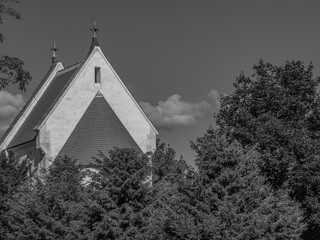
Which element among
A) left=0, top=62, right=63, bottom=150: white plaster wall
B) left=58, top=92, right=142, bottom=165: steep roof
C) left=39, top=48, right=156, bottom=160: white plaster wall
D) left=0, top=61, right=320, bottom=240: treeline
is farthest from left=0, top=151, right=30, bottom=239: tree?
left=0, top=62, right=63, bottom=150: white plaster wall

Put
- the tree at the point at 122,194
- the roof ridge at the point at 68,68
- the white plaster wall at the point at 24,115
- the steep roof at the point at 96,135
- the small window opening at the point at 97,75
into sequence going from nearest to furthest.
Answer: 1. the tree at the point at 122,194
2. the steep roof at the point at 96,135
3. the small window opening at the point at 97,75
4. the roof ridge at the point at 68,68
5. the white plaster wall at the point at 24,115

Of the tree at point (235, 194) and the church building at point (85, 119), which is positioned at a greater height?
the church building at point (85, 119)

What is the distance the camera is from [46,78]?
49094 mm

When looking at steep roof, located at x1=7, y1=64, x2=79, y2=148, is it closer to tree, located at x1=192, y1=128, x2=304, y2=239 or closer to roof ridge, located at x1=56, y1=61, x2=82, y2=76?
roof ridge, located at x1=56, y1=61, x2=82, y2=76

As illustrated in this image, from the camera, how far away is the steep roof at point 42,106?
1741 inches

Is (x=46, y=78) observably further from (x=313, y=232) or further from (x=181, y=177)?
(x=181, y=177)

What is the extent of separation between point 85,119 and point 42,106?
5.79 metres

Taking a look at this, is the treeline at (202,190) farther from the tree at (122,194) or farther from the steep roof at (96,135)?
the steep roof at (96,135)

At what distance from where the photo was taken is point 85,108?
42.8 meters

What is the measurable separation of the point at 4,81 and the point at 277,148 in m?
17.6

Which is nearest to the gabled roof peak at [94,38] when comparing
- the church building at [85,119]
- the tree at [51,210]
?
the church building at [85,119]

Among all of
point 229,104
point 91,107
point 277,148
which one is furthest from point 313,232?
point 91,107

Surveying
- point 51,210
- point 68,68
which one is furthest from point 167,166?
point 51,210

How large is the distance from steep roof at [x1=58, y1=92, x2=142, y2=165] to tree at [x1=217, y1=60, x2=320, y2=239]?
7511mm
